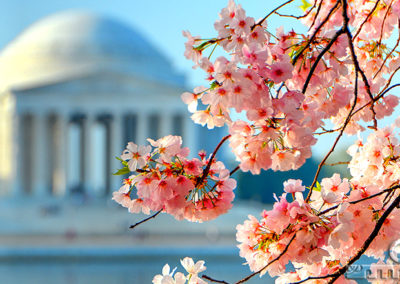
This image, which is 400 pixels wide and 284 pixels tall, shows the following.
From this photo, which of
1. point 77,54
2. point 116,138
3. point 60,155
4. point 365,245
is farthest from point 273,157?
point 77,54

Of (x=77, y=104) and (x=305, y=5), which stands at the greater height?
(x=77, y=104)

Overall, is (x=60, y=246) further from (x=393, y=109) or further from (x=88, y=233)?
(x=393, y=109)

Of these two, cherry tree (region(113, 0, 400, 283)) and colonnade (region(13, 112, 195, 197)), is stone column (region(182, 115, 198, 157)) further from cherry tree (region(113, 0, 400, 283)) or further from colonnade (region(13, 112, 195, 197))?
cherry tree (region(113, 0, 400, 283))

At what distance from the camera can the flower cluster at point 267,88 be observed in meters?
3.32

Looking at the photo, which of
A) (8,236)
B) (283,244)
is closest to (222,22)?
(283,244)

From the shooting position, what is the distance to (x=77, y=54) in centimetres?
6919

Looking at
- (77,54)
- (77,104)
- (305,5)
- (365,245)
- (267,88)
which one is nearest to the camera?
(365,245)

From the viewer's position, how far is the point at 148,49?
7244 centimetres

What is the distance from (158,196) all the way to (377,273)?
1.19 m

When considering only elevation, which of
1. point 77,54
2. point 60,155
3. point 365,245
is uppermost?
point 77,54

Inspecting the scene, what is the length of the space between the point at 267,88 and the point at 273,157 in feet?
1.01

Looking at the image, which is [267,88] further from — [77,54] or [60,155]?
[77,54]

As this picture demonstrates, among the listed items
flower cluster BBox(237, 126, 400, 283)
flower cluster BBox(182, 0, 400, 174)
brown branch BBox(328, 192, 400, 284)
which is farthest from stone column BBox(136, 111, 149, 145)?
brown branch BBox(328, 192, 400, 284)

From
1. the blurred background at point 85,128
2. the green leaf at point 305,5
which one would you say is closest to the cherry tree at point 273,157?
the green leaf at point 305,5
